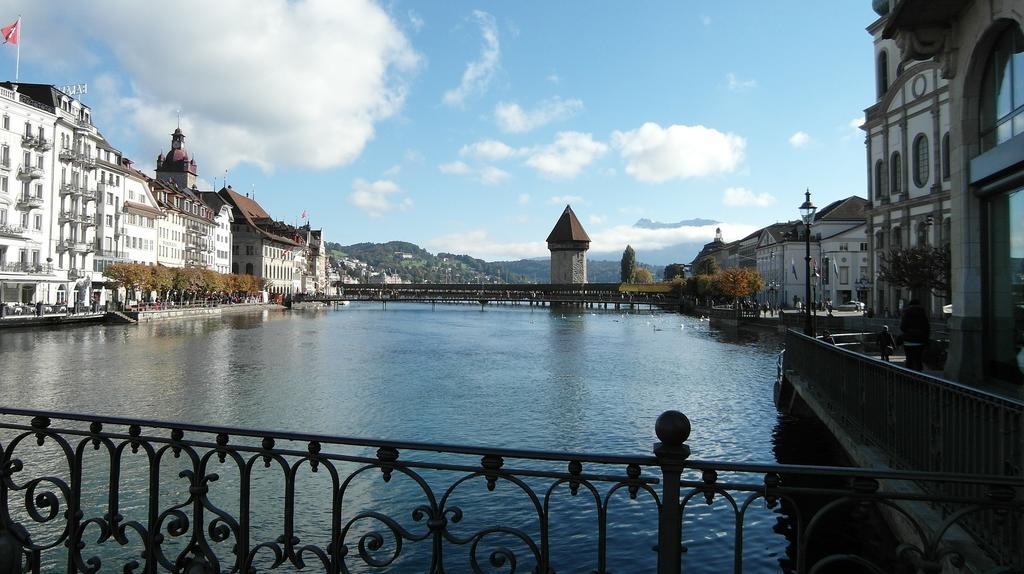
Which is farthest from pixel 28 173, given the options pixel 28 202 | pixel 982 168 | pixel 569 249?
pixel 569 249

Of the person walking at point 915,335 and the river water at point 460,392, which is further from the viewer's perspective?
the river water at point 460,392

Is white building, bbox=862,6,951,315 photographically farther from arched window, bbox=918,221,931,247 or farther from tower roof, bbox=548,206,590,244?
tower roof, bbox=548,206,590,244

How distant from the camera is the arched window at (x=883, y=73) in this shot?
168ft

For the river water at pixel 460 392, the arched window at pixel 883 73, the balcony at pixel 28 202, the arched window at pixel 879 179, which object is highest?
the arched window at pixel 883 73

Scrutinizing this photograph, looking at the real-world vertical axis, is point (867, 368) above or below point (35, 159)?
below

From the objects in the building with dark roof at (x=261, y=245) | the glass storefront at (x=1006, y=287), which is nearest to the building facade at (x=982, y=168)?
Result: the glass storefront at (x=1006, y=287)

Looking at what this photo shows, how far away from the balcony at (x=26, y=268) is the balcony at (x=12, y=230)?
225 centimetres

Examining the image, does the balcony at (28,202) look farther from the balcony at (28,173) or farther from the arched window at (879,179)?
the arched window at (879,179)

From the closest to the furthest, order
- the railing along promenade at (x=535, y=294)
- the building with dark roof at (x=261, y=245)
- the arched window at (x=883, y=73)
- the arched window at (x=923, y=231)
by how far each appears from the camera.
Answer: the arched window at (x=923, y=231) → the arched window at (x=883, y=73) → the building with dark roof at (x=261, y=245) → the railing along promenade at (x=535, y=294)

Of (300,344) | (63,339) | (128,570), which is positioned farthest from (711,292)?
(128,570)

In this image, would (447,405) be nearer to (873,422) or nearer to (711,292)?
(873,422)

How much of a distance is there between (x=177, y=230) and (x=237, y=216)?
3401cm

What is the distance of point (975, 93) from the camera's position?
1011cm

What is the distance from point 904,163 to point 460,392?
37.8 meters
